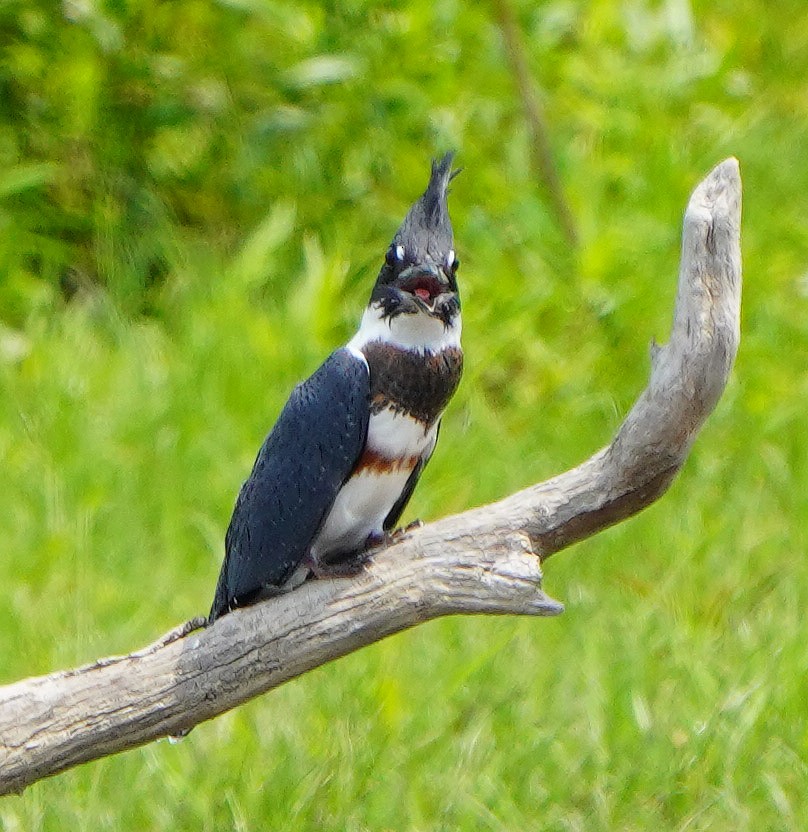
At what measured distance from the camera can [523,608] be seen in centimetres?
204

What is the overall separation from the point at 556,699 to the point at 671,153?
1981 mm

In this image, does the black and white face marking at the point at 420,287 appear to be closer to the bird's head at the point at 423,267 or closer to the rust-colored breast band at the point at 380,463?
the bird's head at the point at 423,267

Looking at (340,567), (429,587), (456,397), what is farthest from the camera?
(456,397)

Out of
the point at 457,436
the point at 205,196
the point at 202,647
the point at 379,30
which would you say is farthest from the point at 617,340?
the point at 202,647

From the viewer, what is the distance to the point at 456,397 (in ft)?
13.5

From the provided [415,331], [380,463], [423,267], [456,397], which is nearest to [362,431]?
[380,463]

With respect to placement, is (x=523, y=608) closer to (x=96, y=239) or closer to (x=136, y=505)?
(x=136, y=505)

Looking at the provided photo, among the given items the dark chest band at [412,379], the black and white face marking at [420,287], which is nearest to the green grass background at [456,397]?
the dark chest band at [412,379]

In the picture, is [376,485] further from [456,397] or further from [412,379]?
[456,397]

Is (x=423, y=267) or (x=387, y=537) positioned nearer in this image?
(x=423, y=267)

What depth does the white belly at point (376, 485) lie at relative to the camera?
2.28 metres

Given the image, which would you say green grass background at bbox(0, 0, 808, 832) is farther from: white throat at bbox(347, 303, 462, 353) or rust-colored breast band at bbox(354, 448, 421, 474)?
white throat at bbox(347, 303, 462, 353)

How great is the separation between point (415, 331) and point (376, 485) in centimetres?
26

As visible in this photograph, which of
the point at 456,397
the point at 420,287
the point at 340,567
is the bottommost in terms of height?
the point at 456,397
